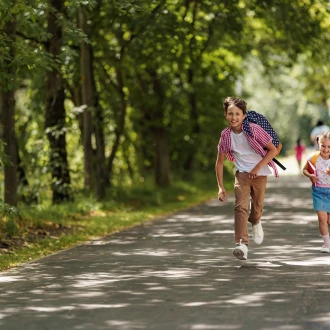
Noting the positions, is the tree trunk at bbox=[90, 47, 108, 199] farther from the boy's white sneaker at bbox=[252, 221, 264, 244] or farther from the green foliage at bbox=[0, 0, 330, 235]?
the boy's white sneaker at bbox=[252, 221, 264, 244]

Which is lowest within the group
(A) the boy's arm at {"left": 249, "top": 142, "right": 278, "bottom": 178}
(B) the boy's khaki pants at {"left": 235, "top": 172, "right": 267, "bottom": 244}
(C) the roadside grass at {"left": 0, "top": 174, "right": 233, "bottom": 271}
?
(C) the roadside grass at {"left": 0, "top": 174, "right": 233, "bottom": 271}

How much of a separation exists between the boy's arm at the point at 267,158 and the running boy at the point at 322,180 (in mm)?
946

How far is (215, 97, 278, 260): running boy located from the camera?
1091 cm

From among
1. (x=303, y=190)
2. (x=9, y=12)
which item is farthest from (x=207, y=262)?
(x=303, y=190)

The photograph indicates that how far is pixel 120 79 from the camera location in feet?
84.4

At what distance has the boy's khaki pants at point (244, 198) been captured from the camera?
10.9 meters

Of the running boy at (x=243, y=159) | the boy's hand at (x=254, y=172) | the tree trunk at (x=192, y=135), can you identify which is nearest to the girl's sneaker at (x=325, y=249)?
the running boy at (x=243, y=159)

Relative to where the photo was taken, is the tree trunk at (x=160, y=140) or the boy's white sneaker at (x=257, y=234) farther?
the tree trunk at (x=160, y=140)

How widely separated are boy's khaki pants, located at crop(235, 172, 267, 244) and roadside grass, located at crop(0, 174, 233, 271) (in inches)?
108

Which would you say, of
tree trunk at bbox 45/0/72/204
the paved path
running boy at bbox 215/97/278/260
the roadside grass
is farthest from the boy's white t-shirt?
tree trunk at bbox 45/0/72/204

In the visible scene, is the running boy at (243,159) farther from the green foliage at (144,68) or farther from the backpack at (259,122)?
the green foliage at (144,68)

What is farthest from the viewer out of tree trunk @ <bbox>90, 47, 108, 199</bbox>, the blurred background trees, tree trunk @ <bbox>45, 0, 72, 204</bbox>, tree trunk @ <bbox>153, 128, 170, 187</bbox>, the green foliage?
tree trunk @ <bbox>153, 128, 170, 187</bbox>

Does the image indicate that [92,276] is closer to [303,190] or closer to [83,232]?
[83,232]

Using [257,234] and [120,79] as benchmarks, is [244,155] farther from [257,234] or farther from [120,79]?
[120,79]
